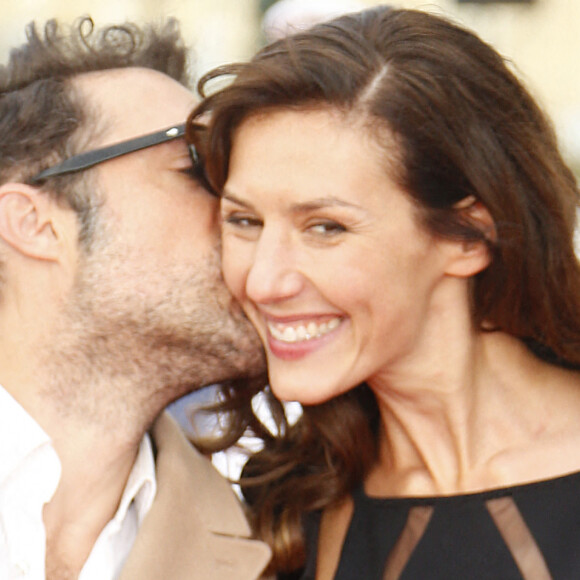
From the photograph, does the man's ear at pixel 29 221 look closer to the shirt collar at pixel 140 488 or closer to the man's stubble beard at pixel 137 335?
the man's stubble beard at pixel 137 335

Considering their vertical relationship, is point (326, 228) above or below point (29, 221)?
above

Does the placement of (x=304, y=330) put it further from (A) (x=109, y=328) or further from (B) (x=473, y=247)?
(A) (x=109, y=328)

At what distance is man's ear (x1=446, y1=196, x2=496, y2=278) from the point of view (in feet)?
8.83

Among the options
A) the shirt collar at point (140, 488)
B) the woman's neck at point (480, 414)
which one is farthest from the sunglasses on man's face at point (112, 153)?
the woman's neck at point (480, 414)

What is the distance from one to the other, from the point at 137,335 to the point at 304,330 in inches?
27.7

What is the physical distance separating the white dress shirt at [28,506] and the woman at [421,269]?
621 millimetres

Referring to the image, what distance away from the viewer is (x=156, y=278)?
129 inches

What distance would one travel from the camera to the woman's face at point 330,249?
2598 mm

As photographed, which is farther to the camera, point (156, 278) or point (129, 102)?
point (129, 102)

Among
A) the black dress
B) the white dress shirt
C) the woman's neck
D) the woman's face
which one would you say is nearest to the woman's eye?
the woman's face

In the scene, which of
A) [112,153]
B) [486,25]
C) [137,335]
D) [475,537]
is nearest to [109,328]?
[137,335]

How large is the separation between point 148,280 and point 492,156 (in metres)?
1.19

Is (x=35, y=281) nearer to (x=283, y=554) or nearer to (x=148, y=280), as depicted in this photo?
(x=148, y=280)

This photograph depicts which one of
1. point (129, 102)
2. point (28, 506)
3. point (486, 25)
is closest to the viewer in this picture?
point (28, 506)
